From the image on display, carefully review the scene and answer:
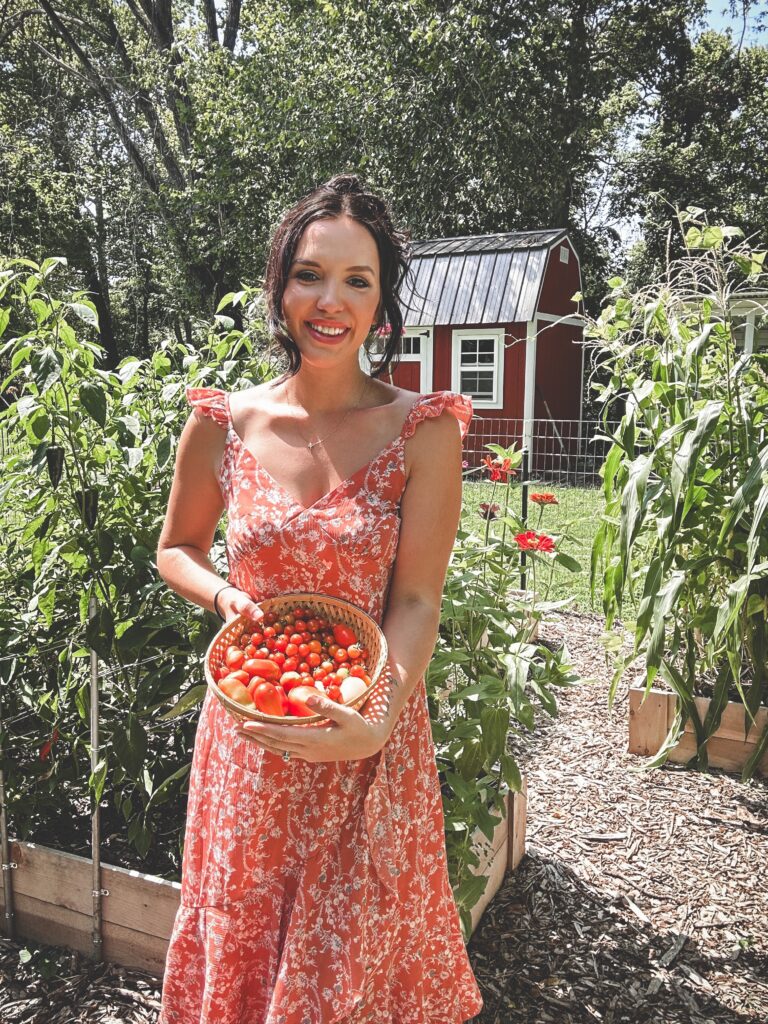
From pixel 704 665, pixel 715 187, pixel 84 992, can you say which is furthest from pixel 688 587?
pixel 715 187

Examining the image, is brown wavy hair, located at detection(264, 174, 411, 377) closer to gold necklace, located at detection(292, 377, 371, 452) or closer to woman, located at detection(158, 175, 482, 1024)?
woman, located at detection(158, 175, 482, 1024)

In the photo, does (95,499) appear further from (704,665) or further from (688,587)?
(704,665)

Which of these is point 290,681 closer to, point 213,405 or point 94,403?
point 213,405

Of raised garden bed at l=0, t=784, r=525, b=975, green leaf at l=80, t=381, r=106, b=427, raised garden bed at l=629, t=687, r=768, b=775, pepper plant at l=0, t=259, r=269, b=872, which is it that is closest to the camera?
green leaf at l=80, t=381, r=106, b=427

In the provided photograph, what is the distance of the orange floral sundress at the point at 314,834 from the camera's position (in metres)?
1.29

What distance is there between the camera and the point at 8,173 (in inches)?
668

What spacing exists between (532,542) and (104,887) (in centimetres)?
146

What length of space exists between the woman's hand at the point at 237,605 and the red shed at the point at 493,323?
11.3m

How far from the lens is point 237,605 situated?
1.33m

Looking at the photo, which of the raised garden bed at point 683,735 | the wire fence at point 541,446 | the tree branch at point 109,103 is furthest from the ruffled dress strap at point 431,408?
the tree branch at point 109,103

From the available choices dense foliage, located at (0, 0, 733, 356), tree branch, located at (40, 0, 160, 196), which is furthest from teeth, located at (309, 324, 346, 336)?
tree branch, located at (40, 0, 160, 196)

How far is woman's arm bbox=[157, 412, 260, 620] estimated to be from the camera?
4.88ft

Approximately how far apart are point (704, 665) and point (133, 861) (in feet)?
6.43

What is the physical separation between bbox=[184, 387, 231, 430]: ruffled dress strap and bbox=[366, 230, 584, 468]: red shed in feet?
36.6
